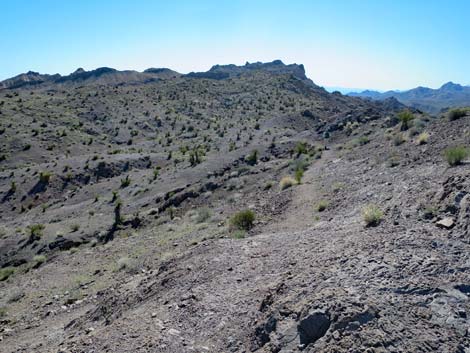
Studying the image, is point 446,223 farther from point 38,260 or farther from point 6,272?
point 6,272

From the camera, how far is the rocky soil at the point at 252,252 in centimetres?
711

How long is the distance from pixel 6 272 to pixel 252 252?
1500 cm

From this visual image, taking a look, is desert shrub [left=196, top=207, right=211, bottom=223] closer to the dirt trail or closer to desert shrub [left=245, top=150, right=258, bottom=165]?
the dirt trail

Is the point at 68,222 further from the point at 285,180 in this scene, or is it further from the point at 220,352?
the point at 220,352

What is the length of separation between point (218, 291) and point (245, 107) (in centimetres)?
7232

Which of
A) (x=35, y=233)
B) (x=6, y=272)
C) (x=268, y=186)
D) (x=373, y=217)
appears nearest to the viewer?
(x=373, y=217)

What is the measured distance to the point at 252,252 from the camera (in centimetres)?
1212

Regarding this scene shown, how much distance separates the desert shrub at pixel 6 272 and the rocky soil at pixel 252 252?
0.51ft

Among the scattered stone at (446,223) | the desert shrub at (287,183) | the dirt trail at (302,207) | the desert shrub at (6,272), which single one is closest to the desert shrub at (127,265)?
the dirt trail at (302,207)

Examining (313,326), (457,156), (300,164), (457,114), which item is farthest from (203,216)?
(457,114)

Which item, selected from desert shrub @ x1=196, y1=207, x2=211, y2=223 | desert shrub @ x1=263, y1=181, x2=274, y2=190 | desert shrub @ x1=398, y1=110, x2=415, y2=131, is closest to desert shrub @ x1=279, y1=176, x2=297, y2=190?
desert shrub @ x1=263, y1=181, x2=274, y2=190

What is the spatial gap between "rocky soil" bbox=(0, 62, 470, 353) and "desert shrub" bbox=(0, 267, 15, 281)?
15 cm

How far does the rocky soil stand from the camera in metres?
7.11

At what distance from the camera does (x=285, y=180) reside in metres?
23.2
